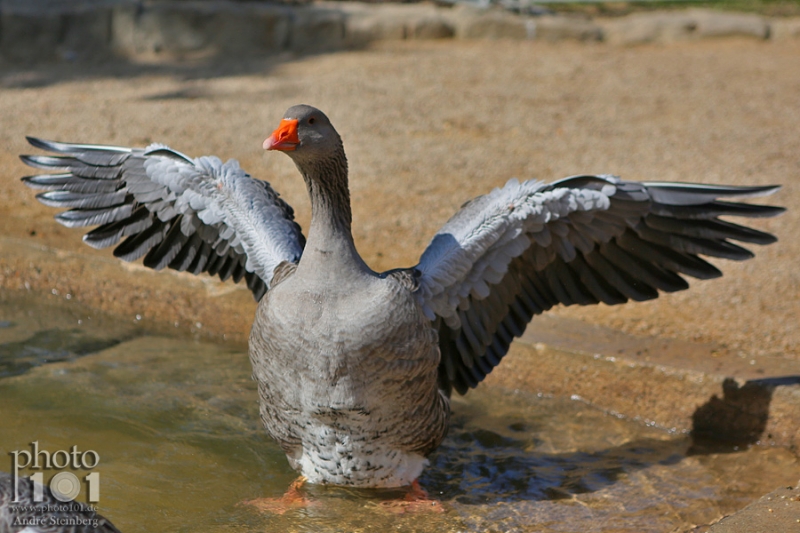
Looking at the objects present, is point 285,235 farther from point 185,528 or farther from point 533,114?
point 533,114

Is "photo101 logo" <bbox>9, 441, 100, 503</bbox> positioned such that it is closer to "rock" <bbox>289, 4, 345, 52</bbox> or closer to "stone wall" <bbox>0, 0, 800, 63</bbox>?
"stone wall" <bbox>0, 0, 800, 63</bbox>

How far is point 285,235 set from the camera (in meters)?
4.41

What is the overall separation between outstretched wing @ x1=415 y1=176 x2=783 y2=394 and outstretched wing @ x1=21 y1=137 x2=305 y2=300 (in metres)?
0.84

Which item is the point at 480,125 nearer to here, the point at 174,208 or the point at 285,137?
the point at 174,208

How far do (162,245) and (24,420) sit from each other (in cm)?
114

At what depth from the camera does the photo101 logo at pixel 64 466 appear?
3.98m

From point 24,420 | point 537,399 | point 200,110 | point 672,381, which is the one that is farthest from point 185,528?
point 200,110

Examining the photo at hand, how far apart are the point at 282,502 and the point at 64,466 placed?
1.07m

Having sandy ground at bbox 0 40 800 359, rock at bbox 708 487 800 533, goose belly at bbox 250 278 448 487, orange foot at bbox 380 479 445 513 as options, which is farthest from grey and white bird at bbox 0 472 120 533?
sandy ground at bbox 0 40 800 359

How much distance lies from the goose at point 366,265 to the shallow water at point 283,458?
32 centimetres

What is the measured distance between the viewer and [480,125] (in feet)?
28.6

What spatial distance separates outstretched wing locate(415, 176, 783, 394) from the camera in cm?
402

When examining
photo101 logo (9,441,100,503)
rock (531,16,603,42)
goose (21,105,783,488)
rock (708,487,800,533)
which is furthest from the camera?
rock (531,16,603,42)

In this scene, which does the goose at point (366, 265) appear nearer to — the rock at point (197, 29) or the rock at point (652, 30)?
the rock at point (197, 29)
